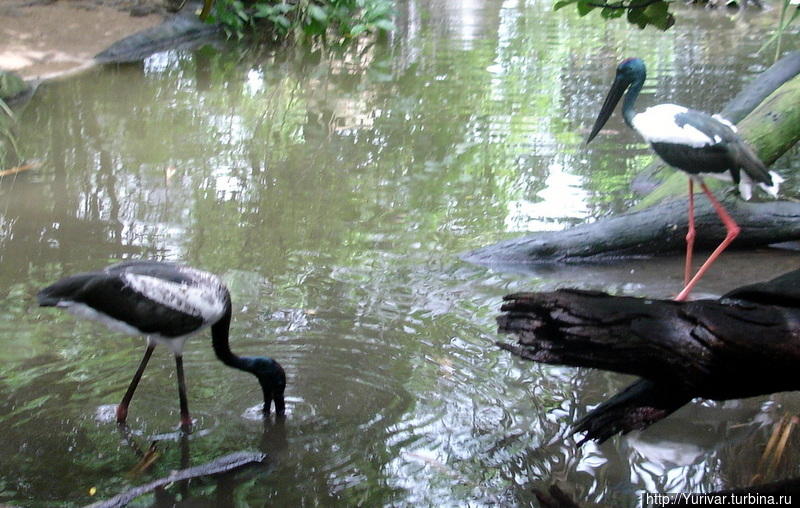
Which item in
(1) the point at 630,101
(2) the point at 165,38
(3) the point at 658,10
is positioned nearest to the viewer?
(3) the point at 658,10

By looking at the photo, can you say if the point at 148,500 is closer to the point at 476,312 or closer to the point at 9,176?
the point at 476,312

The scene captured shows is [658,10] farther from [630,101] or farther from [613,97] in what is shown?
[613,97]

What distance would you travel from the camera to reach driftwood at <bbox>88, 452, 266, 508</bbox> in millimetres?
3281

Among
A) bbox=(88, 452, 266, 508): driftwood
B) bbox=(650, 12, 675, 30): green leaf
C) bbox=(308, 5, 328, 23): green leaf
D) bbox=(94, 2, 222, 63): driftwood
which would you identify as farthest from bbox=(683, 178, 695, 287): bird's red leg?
bbox=(308, 5, 328, 23): green leaf

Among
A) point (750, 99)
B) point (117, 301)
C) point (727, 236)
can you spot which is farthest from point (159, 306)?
point (750, 99)

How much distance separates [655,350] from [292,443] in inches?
66.1

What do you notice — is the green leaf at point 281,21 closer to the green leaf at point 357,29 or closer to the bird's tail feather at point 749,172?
the green leaf at point 357,29

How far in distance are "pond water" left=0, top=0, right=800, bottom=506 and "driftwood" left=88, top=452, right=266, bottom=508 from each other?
0.06 meters

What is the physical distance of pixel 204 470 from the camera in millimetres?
3609

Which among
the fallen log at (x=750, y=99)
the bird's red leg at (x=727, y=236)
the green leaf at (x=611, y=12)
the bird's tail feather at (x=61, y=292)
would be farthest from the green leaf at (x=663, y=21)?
the fallen log at (x=750, y=99)

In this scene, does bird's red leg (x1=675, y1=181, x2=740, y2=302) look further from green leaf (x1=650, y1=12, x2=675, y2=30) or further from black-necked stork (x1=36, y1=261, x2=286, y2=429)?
black-necked stork (x1=36, y1=261, x2=286, y2=429)

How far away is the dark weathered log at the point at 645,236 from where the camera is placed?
585cm

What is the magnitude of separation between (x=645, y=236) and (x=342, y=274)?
6.14 feet

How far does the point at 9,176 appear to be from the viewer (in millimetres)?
7359
